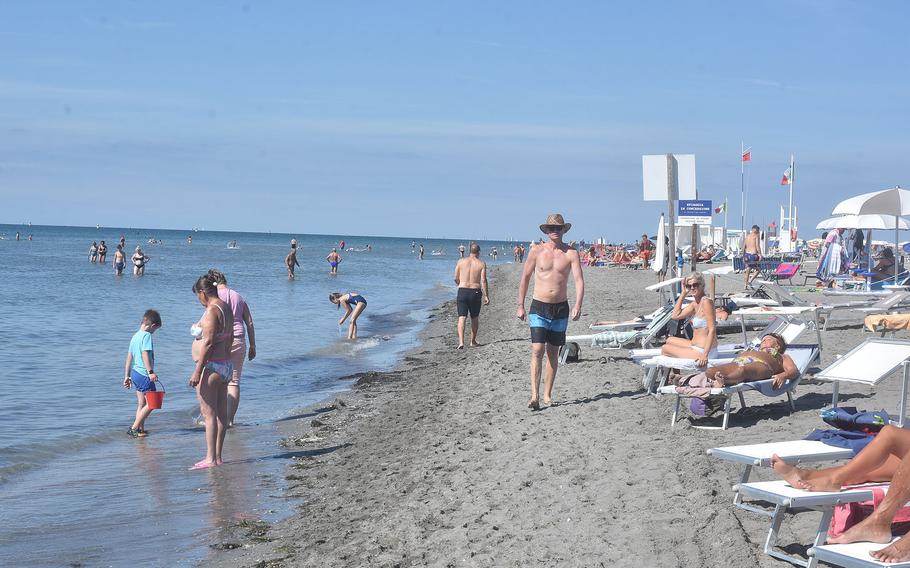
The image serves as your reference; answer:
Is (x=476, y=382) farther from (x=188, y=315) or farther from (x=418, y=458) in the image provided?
(x=188, y=315)

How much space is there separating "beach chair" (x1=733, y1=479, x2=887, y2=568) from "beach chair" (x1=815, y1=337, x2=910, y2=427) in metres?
1.96

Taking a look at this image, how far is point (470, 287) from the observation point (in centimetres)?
1388

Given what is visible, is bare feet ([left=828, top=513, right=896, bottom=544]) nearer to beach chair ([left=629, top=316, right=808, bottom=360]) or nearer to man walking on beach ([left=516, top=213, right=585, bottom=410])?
man walking on beach ([left=516, top=213, right=585, bottom=410])

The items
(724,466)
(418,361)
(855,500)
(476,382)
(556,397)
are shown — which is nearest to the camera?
(855,500)

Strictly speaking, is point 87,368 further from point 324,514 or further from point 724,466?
point 724,466

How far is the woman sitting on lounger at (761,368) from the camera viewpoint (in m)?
7.20

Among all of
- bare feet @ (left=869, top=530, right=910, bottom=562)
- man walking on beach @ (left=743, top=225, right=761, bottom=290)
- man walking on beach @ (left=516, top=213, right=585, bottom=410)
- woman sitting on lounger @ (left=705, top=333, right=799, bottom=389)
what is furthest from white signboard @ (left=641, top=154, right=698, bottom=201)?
man walking on beach @ (left=743, top=225, right=761, bottom=290)

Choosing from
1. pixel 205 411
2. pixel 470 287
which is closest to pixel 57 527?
pixel 205 411

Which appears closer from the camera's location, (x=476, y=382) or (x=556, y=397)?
(x=556, y=397)

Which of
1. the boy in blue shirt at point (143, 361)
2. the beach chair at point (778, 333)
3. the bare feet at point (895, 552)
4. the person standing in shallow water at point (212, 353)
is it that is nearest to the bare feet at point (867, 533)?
the bare feet at point (895, 552)

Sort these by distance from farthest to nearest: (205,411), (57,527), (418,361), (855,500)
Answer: (418,361)
(205,411)
(57,527)
(855,500)

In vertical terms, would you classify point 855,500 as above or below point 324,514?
above

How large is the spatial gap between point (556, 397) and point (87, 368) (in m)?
8.74

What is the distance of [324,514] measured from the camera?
626 centimetres
